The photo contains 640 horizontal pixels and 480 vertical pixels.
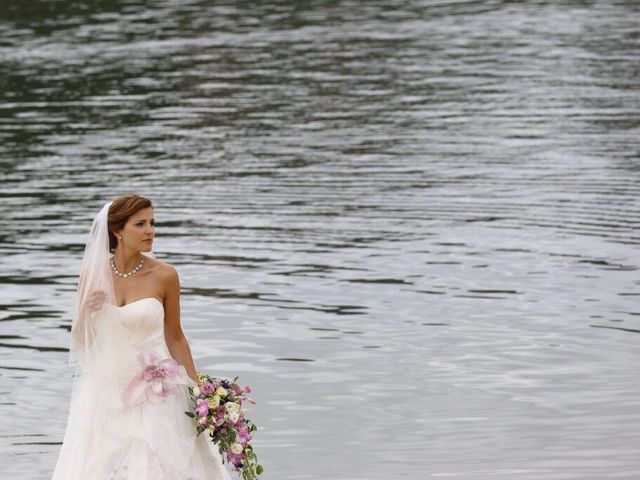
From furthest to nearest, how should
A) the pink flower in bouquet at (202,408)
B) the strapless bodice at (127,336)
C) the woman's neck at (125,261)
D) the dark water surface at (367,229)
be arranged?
the dark water surface at (367,229) < the woman's neck at (125,261) < the strapless bodice at (127,336) < the pink flower in bouquet at (202,408)

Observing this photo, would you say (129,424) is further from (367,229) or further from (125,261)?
(367,229)

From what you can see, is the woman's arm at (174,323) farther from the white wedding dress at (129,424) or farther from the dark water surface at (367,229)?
the dark water surface at (367,229)

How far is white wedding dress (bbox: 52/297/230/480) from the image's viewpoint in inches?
316

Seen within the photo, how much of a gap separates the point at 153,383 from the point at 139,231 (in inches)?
31.0

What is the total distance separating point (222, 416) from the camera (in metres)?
8.03

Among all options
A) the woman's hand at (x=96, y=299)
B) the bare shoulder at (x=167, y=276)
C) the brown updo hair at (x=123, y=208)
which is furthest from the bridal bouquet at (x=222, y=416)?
the brown updo hair at (x=123, y=208)

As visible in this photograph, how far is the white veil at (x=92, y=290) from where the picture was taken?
8133 millimetres

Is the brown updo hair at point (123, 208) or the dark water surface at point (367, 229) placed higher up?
the brown updo hair at point (123, 208)

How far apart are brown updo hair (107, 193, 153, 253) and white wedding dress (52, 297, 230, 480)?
429mm

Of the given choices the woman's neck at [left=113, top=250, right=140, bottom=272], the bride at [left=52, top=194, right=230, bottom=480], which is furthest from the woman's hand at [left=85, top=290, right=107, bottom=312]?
the woman's neck at [left=113, top=250, right=140, bottom=272]

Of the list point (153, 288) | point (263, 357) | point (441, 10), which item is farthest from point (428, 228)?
point (441, 10)

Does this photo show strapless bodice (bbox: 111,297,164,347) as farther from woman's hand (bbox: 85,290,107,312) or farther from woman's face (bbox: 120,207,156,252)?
woman's face (bbox: 120,207,156,252)

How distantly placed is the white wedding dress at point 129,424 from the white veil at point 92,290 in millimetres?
39

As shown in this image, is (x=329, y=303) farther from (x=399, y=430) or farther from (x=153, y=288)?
(x=153, y=288)
